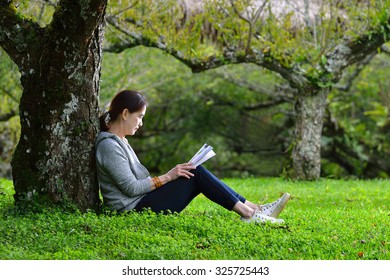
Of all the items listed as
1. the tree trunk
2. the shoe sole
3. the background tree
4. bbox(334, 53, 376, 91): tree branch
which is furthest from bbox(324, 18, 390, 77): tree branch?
the shoe sole

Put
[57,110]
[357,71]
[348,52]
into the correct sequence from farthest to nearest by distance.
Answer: [357,71], [348,52], [57,110]

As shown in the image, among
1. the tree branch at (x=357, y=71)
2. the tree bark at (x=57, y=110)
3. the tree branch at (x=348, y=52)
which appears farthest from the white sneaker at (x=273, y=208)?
the tree branch at (x=357, y=71)

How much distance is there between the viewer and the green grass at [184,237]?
664cm

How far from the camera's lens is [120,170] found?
24.8 ft

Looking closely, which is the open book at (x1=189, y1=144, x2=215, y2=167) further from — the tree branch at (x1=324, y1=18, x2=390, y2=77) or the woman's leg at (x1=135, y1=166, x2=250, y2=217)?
the tree branch at (x1=324, y1=18, x2=390, y2=77)

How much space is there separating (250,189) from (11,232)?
6.28 meters

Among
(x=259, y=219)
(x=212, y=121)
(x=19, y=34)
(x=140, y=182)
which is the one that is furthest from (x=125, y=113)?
(x=212, y=121)

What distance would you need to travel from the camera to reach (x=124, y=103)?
7770mm

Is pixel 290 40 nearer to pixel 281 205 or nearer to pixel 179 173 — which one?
pixel 281 205

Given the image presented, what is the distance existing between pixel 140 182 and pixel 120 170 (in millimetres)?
233

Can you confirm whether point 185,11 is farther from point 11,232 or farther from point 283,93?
point 11,232

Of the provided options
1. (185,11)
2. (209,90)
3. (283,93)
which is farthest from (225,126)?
(185,11)

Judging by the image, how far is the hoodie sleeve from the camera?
756 centimetres

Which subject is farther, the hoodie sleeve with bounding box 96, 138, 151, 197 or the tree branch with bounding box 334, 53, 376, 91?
the tree branch with bounding box 334, 53, 376, 91
